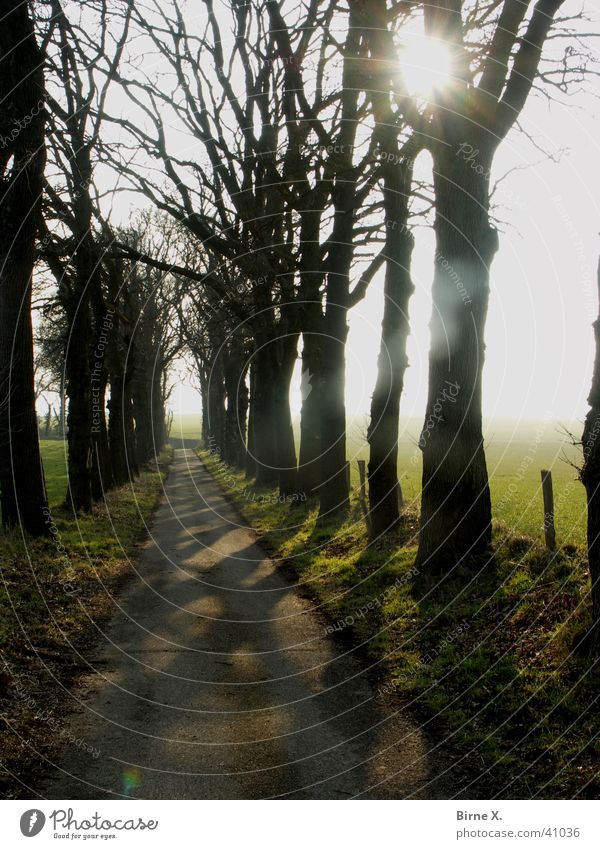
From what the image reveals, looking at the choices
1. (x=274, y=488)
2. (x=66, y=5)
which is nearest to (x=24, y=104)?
(x=66, y=5)

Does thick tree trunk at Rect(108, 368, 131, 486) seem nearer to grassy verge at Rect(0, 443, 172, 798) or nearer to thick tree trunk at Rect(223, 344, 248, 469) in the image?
thick tree trunk at Rect(223, 344, 248, 469)

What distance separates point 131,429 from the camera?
41.5 m

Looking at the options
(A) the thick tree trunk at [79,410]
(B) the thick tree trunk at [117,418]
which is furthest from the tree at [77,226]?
(B) the thick tree trunk at [117,418]

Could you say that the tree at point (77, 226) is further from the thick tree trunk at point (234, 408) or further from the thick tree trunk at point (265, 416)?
the thick tree trunk at point (234, 408)

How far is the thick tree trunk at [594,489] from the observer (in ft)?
25.5

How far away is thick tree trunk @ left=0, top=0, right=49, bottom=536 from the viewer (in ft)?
47.1

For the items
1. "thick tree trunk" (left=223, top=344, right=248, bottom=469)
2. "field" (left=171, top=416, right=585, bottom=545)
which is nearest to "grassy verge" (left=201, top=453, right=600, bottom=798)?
"field" (left=171, top=416, right=585, bottom=545)

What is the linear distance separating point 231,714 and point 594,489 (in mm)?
4249

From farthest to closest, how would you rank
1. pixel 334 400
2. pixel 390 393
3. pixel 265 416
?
pixel 265 416 → pixel 334 400 → pixel 390 393

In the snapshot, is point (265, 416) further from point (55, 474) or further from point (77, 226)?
point (55, 474)

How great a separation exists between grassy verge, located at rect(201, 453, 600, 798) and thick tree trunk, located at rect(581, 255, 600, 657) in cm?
30

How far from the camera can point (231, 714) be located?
8.04 metres
